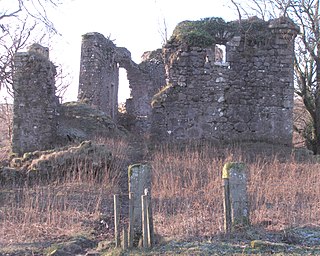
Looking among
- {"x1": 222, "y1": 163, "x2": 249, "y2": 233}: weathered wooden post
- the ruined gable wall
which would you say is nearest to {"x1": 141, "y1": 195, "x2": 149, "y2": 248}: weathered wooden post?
{"x1": 222, "y1": 163, "x2": 249, "y2": 233}: weathered wooden post

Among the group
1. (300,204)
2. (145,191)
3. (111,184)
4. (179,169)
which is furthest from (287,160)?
(145,191)

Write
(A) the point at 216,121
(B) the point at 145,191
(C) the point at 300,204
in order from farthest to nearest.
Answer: (A) the point at 216,121, (C) the point at 300,204, (B) the point at 145,191

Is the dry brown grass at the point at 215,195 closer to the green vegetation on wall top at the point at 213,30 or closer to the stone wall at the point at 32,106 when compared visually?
the green vegetation on wall top at the point at 213,30

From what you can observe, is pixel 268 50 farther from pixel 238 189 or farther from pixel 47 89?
pixel 238 189

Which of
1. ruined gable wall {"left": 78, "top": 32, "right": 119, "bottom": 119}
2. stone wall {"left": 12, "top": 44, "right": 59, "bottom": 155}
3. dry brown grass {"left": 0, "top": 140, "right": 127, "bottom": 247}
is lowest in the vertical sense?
dry brown grass {"left": 0, "top": 140, "right": 127, "bottom": 247}

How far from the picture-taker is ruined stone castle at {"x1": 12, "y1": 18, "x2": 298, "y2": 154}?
Result: 12781mm

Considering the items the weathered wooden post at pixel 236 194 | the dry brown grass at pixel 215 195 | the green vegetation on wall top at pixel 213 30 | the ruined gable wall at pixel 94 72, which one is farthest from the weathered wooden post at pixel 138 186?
the ruined gable wall at pixel 94 72

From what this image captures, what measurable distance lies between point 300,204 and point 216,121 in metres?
6.04

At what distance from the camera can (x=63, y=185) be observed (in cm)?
892

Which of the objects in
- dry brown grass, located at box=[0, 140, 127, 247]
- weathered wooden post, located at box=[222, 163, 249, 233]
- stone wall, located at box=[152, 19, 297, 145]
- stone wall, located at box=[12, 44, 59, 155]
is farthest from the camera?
stone wall, located at box=[12, 44, 59, 155]

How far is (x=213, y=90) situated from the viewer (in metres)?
12.8

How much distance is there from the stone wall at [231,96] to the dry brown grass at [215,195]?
2.57 metres

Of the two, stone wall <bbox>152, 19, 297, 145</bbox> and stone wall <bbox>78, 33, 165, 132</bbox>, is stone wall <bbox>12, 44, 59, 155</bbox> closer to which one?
stone wall <bbox>152, 19, 297, 145</bbox>

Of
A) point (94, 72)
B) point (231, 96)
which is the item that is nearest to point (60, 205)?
point (231, 96)
